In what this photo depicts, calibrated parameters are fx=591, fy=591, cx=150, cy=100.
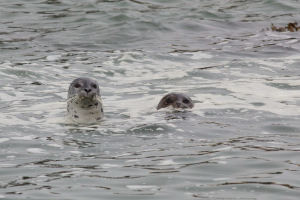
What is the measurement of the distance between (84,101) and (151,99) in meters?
2.69

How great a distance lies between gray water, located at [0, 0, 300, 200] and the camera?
5.66m

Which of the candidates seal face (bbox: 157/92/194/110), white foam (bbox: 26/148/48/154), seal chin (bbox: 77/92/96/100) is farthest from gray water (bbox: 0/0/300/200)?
seal chin (bbox: 77/92/96/100)

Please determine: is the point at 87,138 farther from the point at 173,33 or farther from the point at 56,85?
the point at 173,33

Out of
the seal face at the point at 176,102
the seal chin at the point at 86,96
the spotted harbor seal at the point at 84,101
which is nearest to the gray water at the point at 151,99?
the seal face at the point at 176,102

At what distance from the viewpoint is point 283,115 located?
9438mm

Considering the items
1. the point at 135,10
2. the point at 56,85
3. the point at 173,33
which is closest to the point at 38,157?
the point at 56,85

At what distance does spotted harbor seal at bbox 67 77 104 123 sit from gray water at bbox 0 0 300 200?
0.89 ft

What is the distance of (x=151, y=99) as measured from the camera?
453 inches

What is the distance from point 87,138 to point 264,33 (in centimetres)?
Answer: 1193

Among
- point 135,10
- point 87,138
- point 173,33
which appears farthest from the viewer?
point 135,10

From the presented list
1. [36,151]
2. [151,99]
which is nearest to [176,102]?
[151,99]

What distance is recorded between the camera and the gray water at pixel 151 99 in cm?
566

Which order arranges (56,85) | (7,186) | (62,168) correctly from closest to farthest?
(7,186) → (62,168) → (56,85)

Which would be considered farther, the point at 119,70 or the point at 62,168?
the point at 119,70
